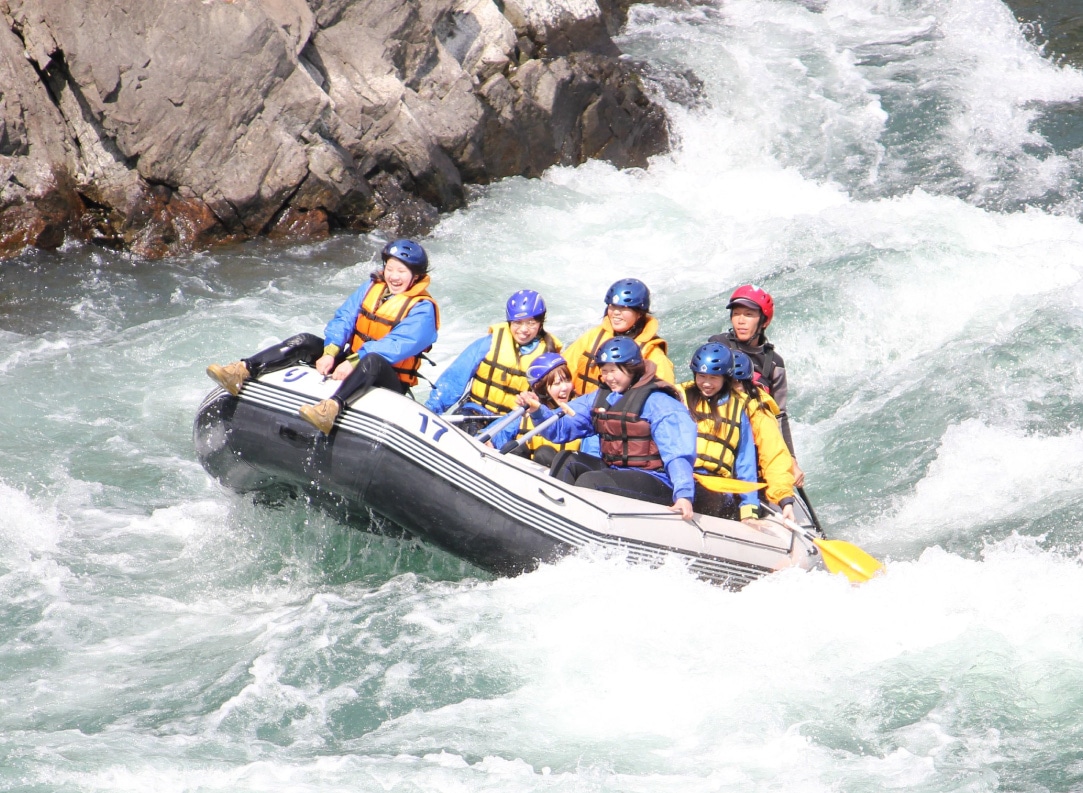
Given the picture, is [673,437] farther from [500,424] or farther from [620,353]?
[500,424]

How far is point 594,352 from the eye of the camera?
22.3 ft

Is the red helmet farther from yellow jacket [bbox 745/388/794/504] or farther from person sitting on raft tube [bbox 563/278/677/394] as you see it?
yellow jacket [bbox 745/388/794/504]

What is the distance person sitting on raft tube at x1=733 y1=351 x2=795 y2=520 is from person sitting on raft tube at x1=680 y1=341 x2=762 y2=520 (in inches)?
2.8

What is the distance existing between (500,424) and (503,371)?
0.40 m

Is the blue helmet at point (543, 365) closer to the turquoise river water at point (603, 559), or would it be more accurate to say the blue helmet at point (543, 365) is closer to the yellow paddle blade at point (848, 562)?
the turquoise river water at point (603, 559)

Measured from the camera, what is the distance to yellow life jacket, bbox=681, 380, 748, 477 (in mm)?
6297

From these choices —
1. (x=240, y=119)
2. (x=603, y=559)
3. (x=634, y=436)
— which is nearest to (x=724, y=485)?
(x=634, y=436)

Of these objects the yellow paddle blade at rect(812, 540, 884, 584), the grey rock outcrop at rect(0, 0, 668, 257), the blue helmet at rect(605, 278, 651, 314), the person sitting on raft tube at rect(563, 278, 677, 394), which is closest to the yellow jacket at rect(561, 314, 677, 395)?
the person sitting on raft tube at rect(563, 278, 677, 394)

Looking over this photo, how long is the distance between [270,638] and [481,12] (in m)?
9.05

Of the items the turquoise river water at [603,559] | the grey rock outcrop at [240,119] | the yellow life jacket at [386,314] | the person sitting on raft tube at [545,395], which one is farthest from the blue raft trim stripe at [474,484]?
the grey rock outcrop at [240,119]

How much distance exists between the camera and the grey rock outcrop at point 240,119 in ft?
34.8

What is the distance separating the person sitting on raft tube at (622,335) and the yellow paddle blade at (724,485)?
0.55 metres

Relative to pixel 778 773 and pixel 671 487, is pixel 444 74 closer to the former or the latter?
pixel 671 487

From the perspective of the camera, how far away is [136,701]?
17.6 feet
